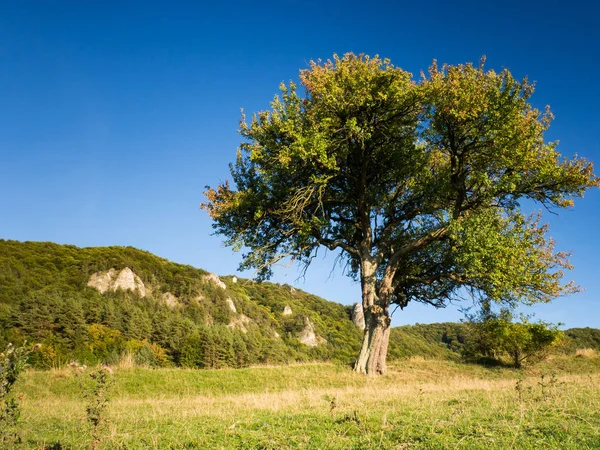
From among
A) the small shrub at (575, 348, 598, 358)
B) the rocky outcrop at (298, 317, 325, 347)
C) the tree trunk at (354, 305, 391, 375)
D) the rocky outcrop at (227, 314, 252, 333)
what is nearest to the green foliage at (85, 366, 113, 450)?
the tree trunk at (354, 305, 391, 375)

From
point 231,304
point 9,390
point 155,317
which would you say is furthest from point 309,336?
point 9,390

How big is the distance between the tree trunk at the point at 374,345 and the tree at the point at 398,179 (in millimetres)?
52

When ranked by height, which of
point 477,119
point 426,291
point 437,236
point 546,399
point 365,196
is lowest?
point 546,399

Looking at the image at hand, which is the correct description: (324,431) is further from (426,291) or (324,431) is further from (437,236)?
(426,291)

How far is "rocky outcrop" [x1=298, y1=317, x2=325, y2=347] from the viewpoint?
128125mm

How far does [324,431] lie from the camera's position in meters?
6.32

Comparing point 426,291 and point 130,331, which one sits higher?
point 426,291

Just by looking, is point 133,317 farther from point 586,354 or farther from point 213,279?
point 586,354

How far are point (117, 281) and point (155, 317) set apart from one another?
49.8ft

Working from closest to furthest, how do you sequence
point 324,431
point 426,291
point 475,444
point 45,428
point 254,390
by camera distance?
point 475,444, point 324,431, point 45,428, point 254,390, point 426,291

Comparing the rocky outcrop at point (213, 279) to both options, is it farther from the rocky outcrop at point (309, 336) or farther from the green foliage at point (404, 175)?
the green foliage at point (404, 175)

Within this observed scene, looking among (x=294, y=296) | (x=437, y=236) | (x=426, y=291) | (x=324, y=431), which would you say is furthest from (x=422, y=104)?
(x=294, y=296)

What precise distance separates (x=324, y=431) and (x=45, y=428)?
5.59 m

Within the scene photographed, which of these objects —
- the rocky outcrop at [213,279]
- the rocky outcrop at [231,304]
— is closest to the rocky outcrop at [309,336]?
the rocky outcrop at [231,304]
